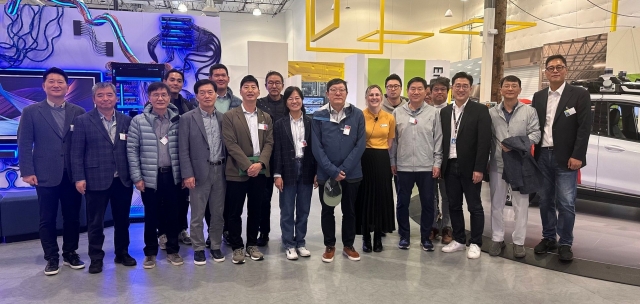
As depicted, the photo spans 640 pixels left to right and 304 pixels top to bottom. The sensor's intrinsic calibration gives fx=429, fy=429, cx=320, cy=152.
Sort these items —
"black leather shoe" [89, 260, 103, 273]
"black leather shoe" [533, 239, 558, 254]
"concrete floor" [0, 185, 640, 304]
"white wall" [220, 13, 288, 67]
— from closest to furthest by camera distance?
1. "concrete floor" [0, 185, 640, 304]
2. "black leather shoe" [89, 260, 103, 273]
3. "black leather shoe" [533, 239, 558, 254]
4. "white wall" [220, 13, 288, 67]

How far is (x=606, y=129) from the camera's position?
501 centimetres

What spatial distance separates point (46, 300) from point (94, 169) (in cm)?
96

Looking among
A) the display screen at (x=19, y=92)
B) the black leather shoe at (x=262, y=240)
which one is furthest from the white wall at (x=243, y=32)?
the black leather shoe at (x=262, y=240)

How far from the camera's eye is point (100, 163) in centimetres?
328

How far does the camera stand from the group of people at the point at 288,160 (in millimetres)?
3354

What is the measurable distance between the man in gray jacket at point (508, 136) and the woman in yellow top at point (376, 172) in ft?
2.96

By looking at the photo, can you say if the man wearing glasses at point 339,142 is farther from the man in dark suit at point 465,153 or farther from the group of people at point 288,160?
the man in dark suit at point 465,153

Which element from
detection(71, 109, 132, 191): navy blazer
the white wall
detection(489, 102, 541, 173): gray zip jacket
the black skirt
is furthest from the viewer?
the white wall

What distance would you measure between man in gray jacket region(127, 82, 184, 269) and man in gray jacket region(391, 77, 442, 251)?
6.24 ft

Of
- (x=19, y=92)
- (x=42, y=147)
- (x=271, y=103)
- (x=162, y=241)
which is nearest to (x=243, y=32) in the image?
(x=19, y=92)

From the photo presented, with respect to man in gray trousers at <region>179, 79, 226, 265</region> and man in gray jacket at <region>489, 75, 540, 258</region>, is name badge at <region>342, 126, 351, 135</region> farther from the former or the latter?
man in gray jacket at <region>489, 75, 540, 258</region>

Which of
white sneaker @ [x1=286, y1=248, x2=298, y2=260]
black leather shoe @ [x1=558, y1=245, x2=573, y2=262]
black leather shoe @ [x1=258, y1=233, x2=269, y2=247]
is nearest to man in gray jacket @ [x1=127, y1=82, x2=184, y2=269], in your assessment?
black leather shoe @ [x1=258, y1=233, x2=269, y2=247]

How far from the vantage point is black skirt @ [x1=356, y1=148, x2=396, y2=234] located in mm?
3695

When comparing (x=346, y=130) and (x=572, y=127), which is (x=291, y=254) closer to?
(x=346, y=130)
